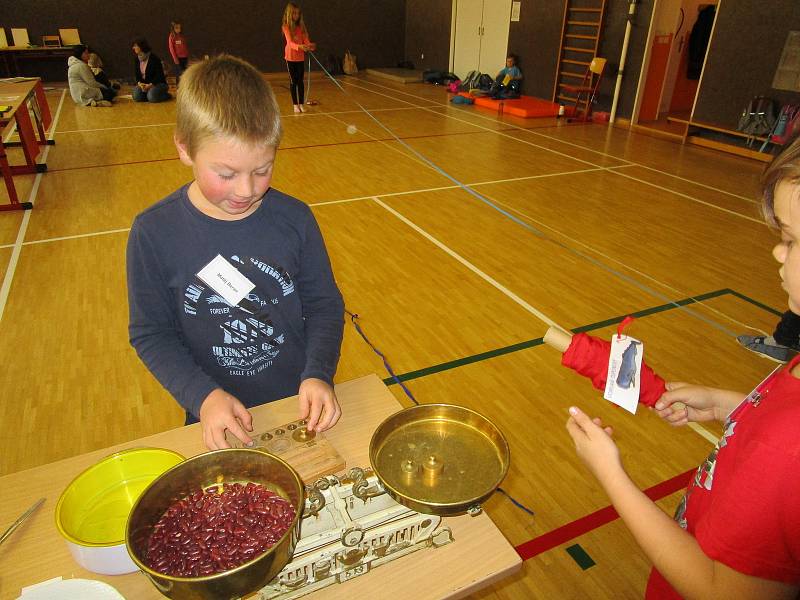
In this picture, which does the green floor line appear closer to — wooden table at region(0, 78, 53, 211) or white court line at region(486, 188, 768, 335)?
white court line at region(486, 188, 768, 335)

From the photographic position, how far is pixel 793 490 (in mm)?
647

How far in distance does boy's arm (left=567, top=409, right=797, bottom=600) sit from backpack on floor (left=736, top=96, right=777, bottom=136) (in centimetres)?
759

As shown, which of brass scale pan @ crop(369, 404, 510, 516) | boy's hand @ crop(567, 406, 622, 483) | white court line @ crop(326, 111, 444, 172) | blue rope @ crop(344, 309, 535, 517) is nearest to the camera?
brass scale pan @ crop(369, 404, 510, 516)

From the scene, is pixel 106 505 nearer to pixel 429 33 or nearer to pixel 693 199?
pixel 693 199

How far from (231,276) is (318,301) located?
0.24m

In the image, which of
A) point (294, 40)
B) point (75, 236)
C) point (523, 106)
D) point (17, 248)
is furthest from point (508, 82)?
point (17, 248)

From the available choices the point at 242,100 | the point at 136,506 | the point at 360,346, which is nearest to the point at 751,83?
the point at 360,346

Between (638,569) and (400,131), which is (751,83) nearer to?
(400,131)

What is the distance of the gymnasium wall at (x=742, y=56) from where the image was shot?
257 inches

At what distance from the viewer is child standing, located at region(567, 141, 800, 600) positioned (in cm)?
67

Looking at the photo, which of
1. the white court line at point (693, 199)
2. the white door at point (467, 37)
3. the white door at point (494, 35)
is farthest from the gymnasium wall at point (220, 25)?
the white court line at point (693, 199)

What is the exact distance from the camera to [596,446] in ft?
2.91

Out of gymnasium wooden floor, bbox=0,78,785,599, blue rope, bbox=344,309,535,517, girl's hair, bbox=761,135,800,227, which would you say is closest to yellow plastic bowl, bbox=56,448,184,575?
girl's hair, bbox=761,135,800,227

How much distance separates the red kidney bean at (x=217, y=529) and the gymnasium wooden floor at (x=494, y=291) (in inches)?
49.6
